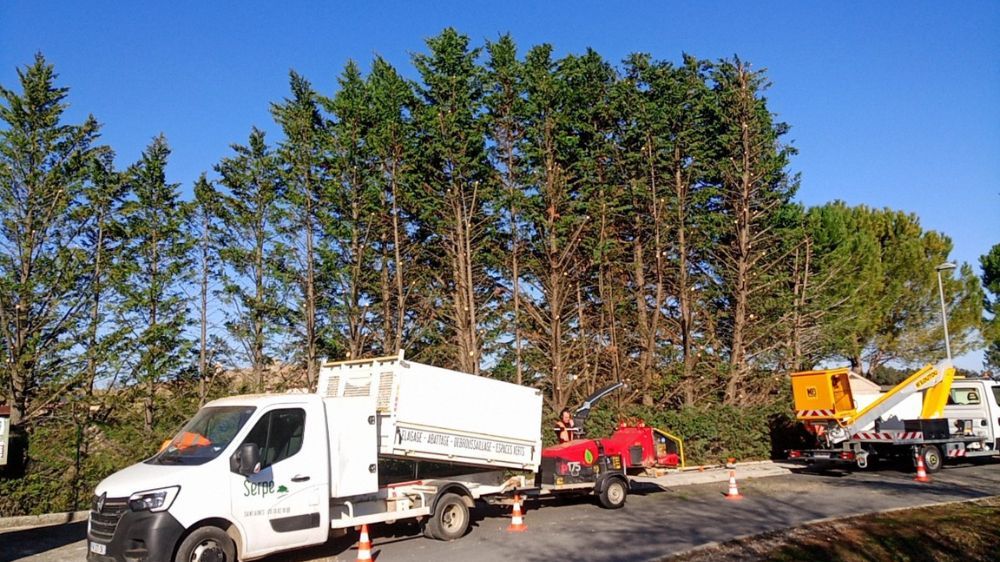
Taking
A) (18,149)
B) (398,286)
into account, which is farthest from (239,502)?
(398,286)

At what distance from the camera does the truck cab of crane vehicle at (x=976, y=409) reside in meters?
20.5

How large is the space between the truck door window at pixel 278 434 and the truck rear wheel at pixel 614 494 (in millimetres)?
6884

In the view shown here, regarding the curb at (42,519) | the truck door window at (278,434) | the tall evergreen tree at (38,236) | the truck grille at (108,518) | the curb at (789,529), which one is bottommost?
the curb at (789,529)

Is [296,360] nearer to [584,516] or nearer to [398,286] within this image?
[398,286]

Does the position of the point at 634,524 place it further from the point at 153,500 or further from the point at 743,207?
the point at 743,207

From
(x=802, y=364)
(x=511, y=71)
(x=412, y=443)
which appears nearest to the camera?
(x=412, y=443)

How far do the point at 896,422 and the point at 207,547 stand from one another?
18.2 metres

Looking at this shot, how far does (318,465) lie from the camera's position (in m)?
9.87

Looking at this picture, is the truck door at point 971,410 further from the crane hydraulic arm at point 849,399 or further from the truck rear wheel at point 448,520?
the truck rear wheel at point 448,520

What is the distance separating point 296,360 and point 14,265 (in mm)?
7915

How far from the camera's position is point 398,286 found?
2400 cm

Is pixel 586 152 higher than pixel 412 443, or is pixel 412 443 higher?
pixel 586 152

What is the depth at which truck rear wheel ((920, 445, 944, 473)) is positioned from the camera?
1894 cm

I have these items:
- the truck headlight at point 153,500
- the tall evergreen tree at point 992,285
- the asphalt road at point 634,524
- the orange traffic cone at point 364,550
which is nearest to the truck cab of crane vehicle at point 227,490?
the truck headlight at point 153,500
